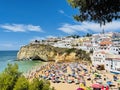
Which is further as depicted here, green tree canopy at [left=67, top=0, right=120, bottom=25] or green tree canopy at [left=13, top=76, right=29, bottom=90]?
green tree canopy at [left=13, top=76, right=29, bottom=90]

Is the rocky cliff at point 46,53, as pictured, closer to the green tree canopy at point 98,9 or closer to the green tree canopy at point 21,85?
the green tree canopy at point 21,85

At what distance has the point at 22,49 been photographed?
425 ft

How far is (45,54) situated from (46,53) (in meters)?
1.39

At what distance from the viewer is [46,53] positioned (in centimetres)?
10906

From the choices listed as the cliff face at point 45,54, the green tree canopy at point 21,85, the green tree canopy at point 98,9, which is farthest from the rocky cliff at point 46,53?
the green tree canopy at point 98,9

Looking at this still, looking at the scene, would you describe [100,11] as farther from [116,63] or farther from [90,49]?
[90,49]

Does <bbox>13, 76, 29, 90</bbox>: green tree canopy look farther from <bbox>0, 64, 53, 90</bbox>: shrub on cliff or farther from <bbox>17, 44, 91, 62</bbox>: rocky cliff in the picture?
<bbox>17, 44, 91, 62</bbox>: rocky cliff

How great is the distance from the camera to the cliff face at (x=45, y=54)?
98312mm

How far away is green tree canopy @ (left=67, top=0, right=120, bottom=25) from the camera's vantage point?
32.6 feet

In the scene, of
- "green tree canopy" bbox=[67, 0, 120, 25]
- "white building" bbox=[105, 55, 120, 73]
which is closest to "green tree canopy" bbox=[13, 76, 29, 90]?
"green tree canopy" bbox=[67, 0, 120, 25]

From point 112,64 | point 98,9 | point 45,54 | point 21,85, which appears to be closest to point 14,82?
point 21,85

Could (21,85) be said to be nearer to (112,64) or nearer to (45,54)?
(112,64)

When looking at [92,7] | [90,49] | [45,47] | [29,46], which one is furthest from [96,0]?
[29,46]

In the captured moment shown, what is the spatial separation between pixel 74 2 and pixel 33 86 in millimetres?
9883
